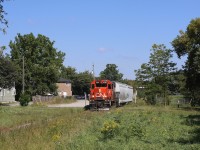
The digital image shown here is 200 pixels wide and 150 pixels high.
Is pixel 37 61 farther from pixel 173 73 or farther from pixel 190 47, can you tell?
pixel 190 47

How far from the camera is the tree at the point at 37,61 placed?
8919 cm

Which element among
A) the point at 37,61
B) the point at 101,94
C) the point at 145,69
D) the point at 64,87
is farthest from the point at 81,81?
the point at 101,94

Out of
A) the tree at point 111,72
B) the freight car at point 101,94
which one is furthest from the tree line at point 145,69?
the tree at point 111,72

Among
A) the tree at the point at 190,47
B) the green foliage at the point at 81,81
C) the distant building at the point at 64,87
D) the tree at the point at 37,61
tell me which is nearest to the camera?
the tree at the point at 190,47

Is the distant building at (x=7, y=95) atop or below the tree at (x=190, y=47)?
below

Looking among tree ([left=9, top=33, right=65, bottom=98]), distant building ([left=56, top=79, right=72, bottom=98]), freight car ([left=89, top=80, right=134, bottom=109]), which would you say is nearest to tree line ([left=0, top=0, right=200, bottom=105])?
tree ([left=9, top=33, right=65, bottom=98])

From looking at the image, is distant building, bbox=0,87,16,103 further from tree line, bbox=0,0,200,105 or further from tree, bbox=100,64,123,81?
tree, bbox=100,64,123,81

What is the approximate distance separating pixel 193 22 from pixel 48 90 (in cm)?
4762

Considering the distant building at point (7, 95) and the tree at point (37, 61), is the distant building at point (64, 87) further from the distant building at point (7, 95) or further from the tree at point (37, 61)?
the distant building at point (7, 95)

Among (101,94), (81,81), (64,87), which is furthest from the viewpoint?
(81,81)

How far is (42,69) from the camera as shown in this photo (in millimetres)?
89000

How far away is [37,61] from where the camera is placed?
3593 inches

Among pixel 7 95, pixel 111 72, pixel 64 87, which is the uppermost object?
pixel 111 72

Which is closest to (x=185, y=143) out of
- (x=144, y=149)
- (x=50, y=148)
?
(x=144, y=149)
